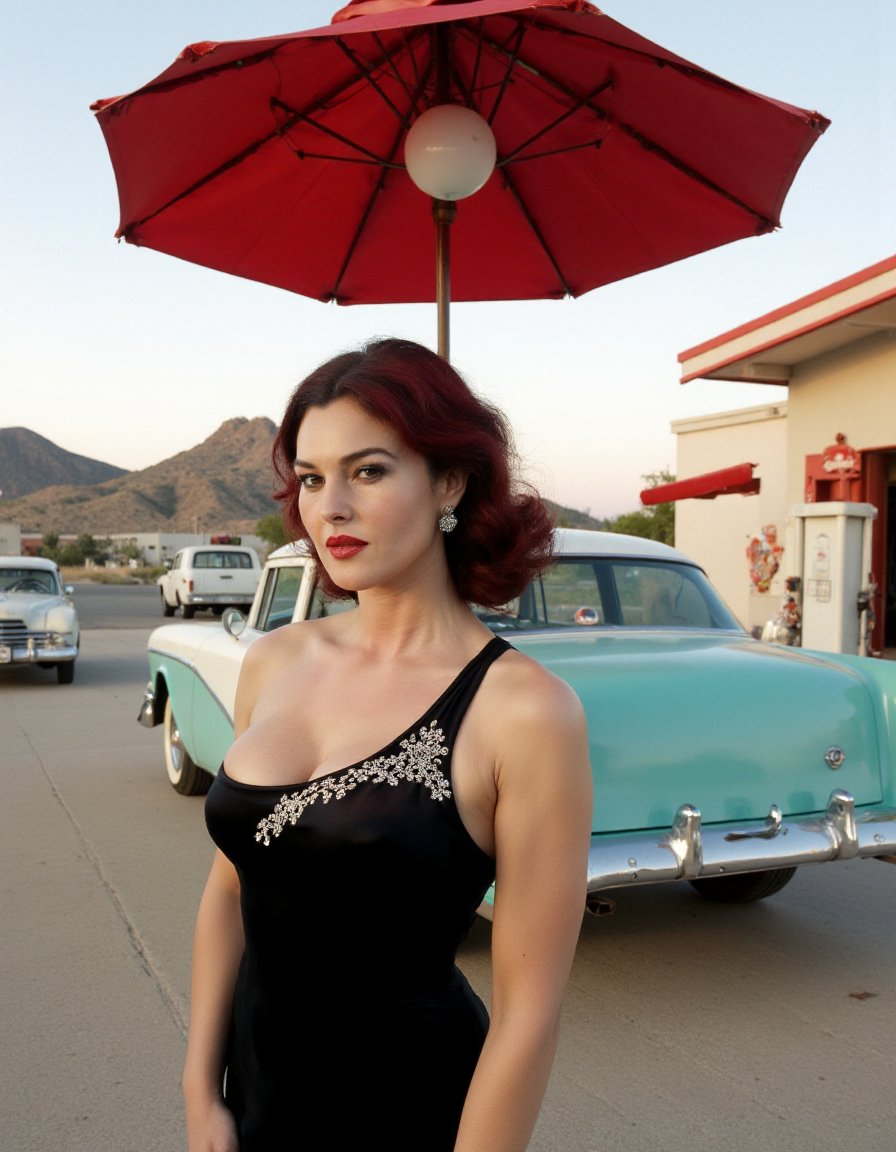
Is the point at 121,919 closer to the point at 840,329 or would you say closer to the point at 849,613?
the point at 849,613

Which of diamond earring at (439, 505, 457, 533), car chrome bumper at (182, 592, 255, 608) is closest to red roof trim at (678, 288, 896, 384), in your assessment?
diamond earring at (439, 505, 457, 533)

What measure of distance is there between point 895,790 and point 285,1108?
2.97 m

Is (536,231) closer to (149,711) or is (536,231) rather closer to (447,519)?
(447,519)

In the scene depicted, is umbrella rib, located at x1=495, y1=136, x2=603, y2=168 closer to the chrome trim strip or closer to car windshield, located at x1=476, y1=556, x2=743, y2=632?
car windshield, located at x1=476, y1=556, x2=743, y2=632

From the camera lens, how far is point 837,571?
10.6 m

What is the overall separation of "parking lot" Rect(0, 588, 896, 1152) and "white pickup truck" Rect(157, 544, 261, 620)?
1701cm

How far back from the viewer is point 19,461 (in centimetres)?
14250

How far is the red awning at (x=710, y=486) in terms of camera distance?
1589cm

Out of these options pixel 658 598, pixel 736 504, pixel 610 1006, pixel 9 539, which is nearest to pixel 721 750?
pixel 610 1006

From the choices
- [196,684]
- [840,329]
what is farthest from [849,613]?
[196,684]

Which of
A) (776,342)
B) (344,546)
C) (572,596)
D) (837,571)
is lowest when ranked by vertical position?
(837,571)

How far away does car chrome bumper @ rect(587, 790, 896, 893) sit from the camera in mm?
3338

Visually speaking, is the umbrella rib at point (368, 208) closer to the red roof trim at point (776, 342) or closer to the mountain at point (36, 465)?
the red roof trim at point (776, 342)

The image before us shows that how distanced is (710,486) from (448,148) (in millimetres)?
13124
